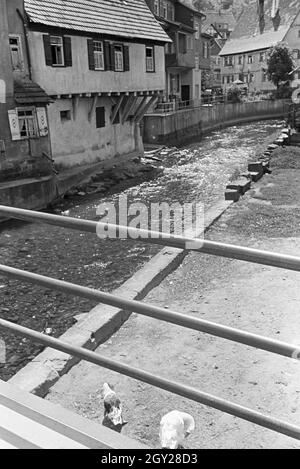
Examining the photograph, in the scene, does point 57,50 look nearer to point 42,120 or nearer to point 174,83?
point 42,120

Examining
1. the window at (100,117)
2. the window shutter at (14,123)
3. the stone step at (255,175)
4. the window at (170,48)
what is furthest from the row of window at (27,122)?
the window at (170,48)

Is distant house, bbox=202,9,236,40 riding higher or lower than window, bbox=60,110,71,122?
higher

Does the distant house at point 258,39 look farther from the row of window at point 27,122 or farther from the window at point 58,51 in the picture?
the row of window at point 27,122

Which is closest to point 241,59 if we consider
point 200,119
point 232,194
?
point 200,119

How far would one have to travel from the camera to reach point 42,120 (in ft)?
63.0

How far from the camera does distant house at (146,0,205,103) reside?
41156mm

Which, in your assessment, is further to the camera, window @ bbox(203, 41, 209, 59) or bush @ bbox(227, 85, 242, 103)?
window @ bbox(203, 41, 209, 59)

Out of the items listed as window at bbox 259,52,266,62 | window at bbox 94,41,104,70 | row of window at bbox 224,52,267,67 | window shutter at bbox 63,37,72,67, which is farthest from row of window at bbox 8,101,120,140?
window at bbox 259,52,266,62

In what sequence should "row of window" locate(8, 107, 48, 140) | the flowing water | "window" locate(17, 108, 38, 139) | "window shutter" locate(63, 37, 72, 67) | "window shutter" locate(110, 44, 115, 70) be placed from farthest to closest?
1. "window shutter" locate(110, 44, 115, 70)
2. "window shutter" locate(63, 37, 72, 67)
3. "window" locate(17, 108, 38, 139)
4. "row of window" locate(8, 107, 48, 140)
5. the flowing water

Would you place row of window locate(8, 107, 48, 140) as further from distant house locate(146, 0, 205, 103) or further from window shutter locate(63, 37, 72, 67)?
distant house locate(146, 0, 205, 103)

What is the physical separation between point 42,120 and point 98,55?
5824mm

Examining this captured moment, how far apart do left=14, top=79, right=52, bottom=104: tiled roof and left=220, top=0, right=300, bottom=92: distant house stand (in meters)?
42.1

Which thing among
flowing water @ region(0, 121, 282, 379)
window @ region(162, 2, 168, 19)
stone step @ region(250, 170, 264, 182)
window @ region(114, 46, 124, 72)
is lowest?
flowing water @ region(0, 121, 282, 379)
